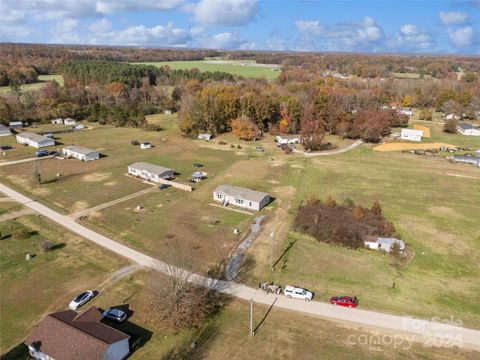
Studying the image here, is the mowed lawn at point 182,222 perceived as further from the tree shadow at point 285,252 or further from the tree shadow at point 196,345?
the tree shadow at point 196,345

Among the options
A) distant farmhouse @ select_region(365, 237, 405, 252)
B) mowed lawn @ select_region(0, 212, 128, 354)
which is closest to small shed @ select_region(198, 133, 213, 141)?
mowed lawn @ select_region(0, 212, 128, 354)

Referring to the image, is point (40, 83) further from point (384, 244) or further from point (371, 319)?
point (371, 319)

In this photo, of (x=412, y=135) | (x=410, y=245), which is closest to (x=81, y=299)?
(x=410, y=245)

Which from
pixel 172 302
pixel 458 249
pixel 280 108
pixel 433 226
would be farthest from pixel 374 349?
pixel 280 108

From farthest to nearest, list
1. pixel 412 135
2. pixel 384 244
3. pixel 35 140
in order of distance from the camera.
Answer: pixel 412 135 → pixel 35 140 → pixel 384 244

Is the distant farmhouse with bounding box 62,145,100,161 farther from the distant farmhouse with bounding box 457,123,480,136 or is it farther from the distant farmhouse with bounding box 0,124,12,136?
the distant farmhouse with bounding box 457,123,480,136

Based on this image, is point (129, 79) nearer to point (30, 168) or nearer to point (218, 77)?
point (218, 77)
